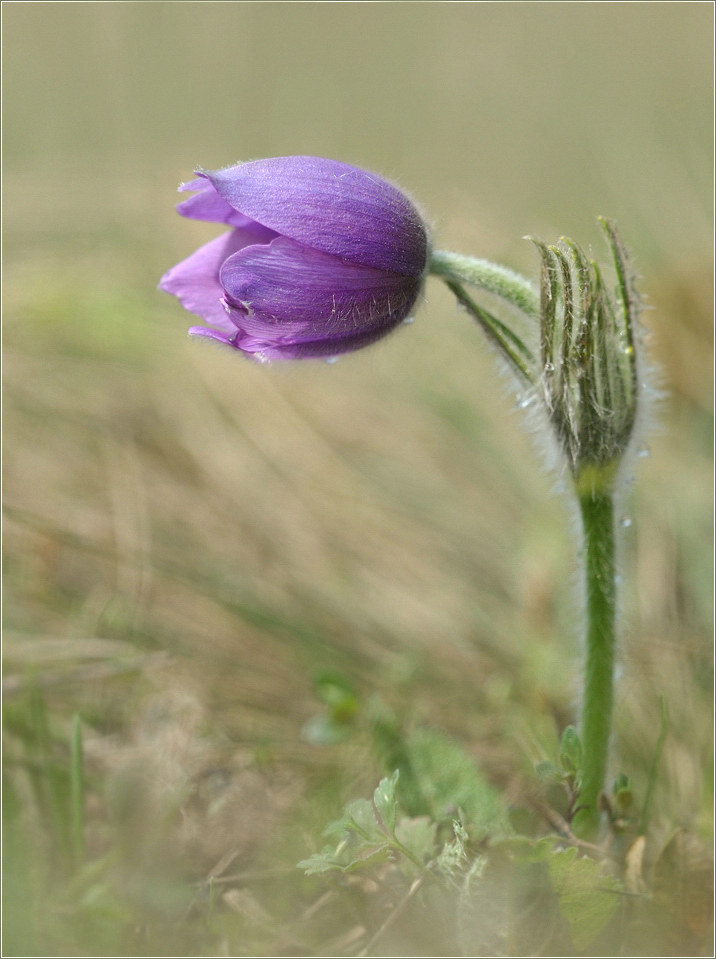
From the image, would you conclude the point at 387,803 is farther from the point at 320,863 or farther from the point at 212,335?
the point at 212,335

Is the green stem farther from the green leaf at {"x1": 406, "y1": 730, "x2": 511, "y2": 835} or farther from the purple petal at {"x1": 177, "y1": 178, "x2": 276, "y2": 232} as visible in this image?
the purple petal at {"x1": 177, "y1": 178, "x2": 276, "y2": 232}

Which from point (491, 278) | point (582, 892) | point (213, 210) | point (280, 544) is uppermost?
point (213, 210)

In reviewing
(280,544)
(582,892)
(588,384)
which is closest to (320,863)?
(582,892)

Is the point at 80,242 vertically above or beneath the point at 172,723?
above

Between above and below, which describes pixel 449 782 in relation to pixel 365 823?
below

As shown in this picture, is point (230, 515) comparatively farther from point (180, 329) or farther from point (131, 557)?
point (180, 329)

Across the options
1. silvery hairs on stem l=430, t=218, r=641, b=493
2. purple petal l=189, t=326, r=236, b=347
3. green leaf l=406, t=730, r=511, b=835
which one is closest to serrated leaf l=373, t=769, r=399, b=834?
green leaf l=406, t=730, r=511, b=835

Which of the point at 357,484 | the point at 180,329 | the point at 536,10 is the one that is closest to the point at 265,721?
the point at 357,484

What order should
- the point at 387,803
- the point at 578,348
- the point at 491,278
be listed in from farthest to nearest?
the point at 491,278 < the point at 578,348 < the point at 387,803
